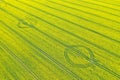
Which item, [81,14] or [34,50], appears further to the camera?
[81,14]

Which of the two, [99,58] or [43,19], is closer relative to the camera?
[99,58]

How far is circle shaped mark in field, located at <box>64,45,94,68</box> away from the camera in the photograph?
4.88 feet

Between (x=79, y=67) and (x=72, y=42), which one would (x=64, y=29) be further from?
(x=79, y=67)

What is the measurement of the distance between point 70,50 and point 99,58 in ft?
0.86

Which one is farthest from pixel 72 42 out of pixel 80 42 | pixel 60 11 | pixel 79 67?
pixel 60 11

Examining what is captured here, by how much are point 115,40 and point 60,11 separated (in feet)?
2.88

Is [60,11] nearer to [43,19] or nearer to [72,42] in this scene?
[43,19]

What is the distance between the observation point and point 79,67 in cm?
145

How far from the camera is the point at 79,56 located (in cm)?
157

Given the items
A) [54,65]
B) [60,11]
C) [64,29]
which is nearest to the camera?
[54,65]

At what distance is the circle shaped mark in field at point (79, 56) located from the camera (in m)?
1.49

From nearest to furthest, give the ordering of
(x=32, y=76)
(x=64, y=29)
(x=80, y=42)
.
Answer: (x=32, y=76), (x=80, y=42), (x=64, y=29)

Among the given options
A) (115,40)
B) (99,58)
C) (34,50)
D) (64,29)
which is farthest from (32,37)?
(115,40)

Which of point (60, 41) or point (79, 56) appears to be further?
point (60, 41)
